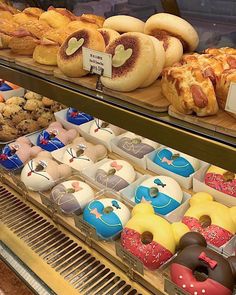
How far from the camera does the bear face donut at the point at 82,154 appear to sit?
1.85m

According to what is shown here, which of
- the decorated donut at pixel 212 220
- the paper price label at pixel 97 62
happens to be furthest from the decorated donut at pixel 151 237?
the paper price label at pixel 97 62

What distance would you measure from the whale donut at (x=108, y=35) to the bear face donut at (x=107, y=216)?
2.04ft

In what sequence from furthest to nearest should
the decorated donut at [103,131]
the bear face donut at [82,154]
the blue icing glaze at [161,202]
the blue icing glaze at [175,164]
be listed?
the decorated donut at [103,131]
the bear face donut at [82,154]
the blue icing glaze at [175,164]
the blue icing glaze at [161,202]

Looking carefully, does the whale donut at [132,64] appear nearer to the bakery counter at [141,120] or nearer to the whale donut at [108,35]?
the bakery counter at [141,120]

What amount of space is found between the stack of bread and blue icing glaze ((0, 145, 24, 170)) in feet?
3.52

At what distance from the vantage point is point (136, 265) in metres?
1.29

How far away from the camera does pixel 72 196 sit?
5.25 ft

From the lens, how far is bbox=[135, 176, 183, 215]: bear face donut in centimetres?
151

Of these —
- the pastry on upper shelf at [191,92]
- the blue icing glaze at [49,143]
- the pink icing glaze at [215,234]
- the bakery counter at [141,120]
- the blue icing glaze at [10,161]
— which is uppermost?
the pastry on upper shelf at [191,92]

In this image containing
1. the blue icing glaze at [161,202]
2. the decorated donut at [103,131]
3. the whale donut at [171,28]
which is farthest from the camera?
the decorated donut at [103,131]

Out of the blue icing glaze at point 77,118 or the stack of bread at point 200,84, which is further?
the blue icing glaze at point 77,118

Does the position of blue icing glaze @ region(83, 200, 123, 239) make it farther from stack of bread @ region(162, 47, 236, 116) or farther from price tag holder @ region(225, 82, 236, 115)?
price tag holder @ region(225, 82, 236, 115)

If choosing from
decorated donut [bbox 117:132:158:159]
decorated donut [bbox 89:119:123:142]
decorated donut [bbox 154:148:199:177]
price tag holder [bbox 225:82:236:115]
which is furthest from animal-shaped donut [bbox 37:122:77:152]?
price tag holder [bbox 225:82:236:115]

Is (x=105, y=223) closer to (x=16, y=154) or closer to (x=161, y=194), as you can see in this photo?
(x=161, y=194)
